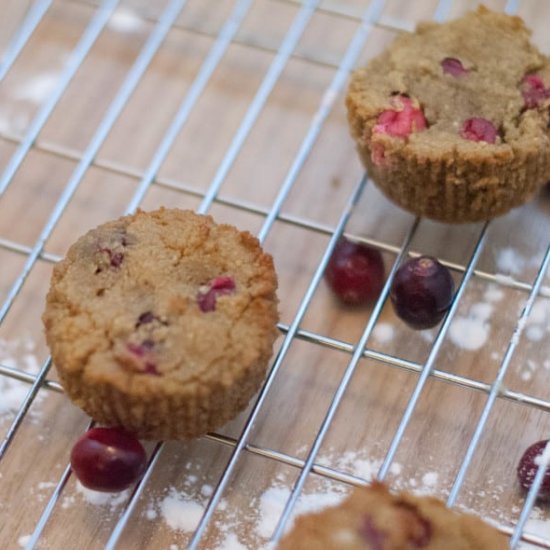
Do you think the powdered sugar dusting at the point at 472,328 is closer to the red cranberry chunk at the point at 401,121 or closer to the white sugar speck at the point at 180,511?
the red cranberry chunk at the point at 401,121

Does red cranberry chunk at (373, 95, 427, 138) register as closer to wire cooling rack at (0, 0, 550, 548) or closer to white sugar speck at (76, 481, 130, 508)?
wire cooling rack at (0, 0, 550, 548)

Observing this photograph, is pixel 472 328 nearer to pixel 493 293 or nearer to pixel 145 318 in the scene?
pixel 493 293

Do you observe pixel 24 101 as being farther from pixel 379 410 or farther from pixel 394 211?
pixel 379 410

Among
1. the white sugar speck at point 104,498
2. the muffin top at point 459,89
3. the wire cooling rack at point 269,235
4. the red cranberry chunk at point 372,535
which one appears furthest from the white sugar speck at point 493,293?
the white sugar speck at point 104,498

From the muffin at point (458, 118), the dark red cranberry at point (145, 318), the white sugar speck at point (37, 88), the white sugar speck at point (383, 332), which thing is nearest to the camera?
the dark red cranberry at point (145, 318)

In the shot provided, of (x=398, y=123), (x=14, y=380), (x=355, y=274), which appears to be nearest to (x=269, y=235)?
(x=355, y=274)
